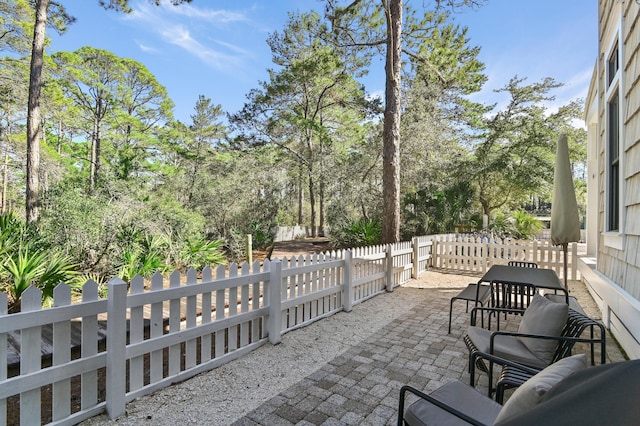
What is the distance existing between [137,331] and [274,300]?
4.87 feet

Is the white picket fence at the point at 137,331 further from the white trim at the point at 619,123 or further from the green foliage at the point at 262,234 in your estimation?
the green foliage at the point at 262,234

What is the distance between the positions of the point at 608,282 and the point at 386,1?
8.15 metres

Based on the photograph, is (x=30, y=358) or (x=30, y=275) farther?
(x=30, y=275)

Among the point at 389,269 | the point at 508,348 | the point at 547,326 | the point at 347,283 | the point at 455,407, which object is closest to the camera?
the point at 455,407

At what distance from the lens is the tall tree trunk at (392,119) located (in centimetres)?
850

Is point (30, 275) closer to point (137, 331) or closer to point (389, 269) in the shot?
point (137, 331)

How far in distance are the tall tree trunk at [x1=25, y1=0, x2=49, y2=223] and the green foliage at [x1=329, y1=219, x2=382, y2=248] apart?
956 centimetres

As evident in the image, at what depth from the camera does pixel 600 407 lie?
33.6 inches

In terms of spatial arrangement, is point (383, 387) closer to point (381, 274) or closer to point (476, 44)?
point (381, 274)

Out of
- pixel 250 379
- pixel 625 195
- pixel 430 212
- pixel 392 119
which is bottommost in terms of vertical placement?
pixel 250 379

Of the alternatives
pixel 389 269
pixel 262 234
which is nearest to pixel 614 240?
pixel 389 269

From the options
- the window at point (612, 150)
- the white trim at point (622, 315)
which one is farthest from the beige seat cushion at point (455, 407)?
the window at point (612, 150)

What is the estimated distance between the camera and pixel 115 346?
232cm

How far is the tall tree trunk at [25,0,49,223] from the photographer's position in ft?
30.2
